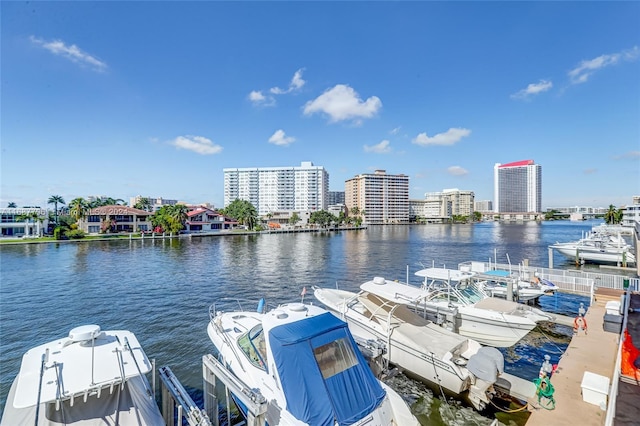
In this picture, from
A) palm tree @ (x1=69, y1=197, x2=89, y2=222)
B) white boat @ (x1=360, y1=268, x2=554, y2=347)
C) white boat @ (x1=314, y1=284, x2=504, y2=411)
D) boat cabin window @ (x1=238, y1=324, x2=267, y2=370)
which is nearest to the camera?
boat cabin window @ (x1=238, y1=324, x2=267, y2=370)

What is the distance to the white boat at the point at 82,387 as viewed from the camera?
5.54m

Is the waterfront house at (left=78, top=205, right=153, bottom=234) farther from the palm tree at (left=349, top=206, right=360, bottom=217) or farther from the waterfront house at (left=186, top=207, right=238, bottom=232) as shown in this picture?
the palm tree at (left=349, top=206, right=360, bottom=217)

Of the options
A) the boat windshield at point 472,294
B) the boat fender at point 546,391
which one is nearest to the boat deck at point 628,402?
the boat fender at point 546,391

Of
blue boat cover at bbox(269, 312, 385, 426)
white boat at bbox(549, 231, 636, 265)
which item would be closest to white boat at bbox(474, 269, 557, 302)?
blue boat cover at bbox(269, 312, 385, 426)

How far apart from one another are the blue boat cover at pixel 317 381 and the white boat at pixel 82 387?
3.07 m

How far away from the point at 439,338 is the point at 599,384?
13.2 feet

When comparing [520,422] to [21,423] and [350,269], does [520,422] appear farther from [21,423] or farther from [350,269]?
[350,269]

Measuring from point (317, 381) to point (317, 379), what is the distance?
34 mm

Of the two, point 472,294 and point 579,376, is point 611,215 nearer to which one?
point 472,294

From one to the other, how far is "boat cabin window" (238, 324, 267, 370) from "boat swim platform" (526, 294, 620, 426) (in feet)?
19.2

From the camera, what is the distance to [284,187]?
164 meters

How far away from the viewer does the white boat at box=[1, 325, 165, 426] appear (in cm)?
554

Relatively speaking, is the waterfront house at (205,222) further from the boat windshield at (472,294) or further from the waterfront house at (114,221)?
the boat windshield at (472,294)

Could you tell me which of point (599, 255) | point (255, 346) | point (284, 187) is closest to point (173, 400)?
point (255, 346)
